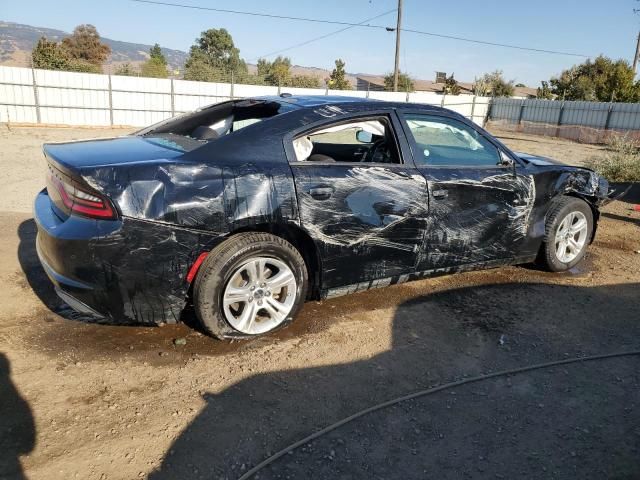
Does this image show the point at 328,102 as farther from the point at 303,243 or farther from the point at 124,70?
the point at 124,70

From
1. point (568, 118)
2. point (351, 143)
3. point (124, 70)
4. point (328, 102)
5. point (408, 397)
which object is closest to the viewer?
point (408, 397)

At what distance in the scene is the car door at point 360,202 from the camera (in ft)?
10.9

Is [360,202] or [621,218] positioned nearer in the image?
[360,202]

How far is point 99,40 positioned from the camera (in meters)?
51.4

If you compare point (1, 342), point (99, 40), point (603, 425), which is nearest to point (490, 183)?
point (603, 425)

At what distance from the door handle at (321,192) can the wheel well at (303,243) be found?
0.79 feet

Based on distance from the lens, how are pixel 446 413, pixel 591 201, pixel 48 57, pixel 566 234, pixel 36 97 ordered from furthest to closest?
pixel 48 57
pixel 36 97
pixel 591 201
pixel 566 234
pixel 446 413

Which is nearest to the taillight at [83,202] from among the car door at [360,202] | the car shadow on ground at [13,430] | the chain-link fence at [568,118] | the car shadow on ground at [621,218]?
the car shadow on ground at [13,430]

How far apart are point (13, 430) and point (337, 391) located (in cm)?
162

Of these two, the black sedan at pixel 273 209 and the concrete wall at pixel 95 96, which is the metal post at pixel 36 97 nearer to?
the concrete wall at pixel 95 96

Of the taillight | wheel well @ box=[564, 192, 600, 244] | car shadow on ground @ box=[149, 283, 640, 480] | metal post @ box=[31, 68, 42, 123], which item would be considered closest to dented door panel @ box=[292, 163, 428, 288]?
car shadow on ground @ box=[149, 283, 640, 480]

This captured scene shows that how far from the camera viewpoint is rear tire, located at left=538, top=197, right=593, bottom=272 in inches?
182

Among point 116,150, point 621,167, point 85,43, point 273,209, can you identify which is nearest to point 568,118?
point 621,167

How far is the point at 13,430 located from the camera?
2363 mm
